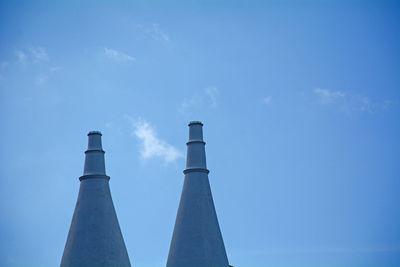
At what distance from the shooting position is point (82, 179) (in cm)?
3366

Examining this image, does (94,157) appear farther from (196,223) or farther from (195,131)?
(196,223)

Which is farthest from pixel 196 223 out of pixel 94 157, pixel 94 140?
pixel 94 140

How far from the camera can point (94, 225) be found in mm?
32094

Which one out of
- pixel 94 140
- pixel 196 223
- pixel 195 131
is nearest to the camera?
pixel 196 223

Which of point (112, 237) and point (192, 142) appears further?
point (192, 142)

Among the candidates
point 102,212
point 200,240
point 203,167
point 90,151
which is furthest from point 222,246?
point 90,151

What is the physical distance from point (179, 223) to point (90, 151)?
21.7 feet

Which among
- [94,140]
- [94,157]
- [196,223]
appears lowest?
[196,223]

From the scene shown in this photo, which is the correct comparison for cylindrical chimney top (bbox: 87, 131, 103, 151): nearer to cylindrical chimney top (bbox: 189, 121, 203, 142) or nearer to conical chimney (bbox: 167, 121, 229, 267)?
conical chimney (bbox: 167, 121, 229, 267)

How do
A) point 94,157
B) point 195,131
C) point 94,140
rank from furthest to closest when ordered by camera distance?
point 195,131
point 94,140
point 94,157

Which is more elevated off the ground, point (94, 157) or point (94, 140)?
point (94, 140)

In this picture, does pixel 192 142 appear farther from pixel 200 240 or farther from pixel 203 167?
pixel 200 240

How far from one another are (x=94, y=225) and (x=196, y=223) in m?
5.59

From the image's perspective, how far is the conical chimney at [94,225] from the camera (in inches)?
1236
